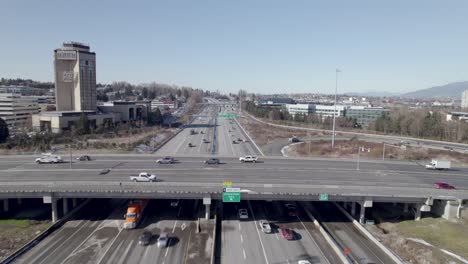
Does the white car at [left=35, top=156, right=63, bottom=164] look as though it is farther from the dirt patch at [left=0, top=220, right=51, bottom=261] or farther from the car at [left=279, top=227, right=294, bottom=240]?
the car at [left=279, top=227, right=294, bottom=240]

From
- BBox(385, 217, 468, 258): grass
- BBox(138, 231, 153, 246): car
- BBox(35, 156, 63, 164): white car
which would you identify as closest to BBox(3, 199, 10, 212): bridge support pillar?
BBox(35, 156, 63, 164): white car

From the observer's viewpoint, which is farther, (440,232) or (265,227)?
(440,232)

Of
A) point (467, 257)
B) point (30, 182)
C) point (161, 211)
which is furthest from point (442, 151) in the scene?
point (30, 182)

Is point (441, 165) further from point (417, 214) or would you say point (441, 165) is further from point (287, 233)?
point (287, 233)

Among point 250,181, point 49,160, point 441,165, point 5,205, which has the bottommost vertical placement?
point 5,205

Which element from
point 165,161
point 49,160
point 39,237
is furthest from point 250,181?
point 49,160

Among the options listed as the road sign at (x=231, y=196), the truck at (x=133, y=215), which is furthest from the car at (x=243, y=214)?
the truck at (x=133, y=215)

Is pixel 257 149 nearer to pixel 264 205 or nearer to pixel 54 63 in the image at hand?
pixel 264 205

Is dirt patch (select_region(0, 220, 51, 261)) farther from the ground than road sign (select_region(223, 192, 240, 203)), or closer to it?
closer to it
